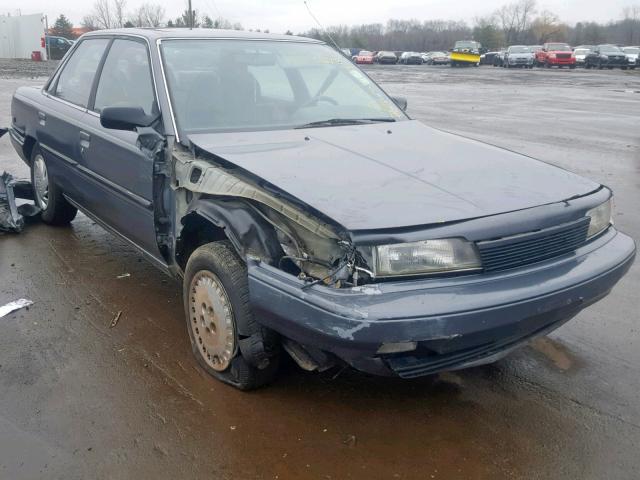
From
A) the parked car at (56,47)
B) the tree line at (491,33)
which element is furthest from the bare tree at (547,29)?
the parked car at (56,47)

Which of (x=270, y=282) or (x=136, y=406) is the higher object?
(x=270, y=282)

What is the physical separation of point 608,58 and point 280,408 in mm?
46114

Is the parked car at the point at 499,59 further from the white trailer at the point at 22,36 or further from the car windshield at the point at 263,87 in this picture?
the car windshield at the point at 263,87

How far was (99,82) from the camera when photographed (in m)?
4.52

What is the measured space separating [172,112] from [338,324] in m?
1.79

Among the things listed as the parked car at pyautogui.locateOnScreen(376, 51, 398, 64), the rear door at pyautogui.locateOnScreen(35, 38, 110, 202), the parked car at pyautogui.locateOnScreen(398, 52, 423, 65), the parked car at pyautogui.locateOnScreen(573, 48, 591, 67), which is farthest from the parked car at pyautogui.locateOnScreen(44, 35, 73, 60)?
the rear door at pyautogui.locateOnScreen(35, 38, 110, 202)

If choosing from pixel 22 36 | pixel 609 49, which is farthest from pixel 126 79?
pixel 22 36

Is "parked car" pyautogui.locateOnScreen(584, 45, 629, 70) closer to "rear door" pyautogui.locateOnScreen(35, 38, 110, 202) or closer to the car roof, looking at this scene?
the car roof

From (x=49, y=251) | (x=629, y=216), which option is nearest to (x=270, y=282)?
(x=49, y=251)

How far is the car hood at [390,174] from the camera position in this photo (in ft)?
8.63

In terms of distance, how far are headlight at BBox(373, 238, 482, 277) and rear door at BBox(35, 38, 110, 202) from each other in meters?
2.86

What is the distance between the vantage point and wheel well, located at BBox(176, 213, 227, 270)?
10.7 feet

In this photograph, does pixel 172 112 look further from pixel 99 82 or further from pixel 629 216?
pixel 629 216

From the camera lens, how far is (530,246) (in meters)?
2.76
